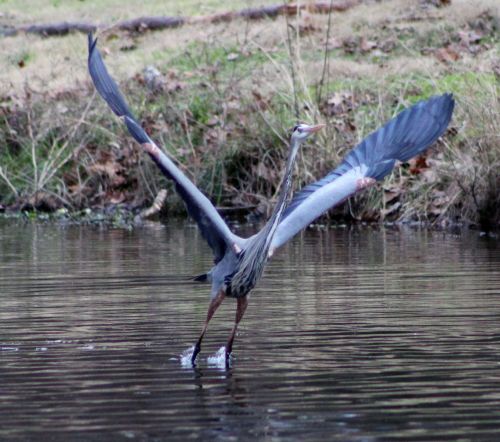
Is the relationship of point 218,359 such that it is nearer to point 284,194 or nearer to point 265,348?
point 265,348

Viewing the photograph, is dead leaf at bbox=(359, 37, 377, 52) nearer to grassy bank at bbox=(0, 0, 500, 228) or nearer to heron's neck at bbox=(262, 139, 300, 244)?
grassy bank at bbox=(0, 0, 500, 228)

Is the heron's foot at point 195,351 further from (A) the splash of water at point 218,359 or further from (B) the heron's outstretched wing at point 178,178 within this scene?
(B) the heron's outstretched wing at point 178,178

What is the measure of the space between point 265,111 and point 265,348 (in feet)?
38.5

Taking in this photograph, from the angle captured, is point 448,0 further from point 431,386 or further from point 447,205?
point 431,386

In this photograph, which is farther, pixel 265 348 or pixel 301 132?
pixel 265 348

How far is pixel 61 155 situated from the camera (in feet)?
72.9

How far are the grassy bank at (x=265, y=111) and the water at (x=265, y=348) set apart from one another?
11.1 ft

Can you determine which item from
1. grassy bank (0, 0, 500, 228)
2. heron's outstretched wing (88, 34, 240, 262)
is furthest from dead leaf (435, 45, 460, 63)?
heron's outstretched wing (88, 34, 240, 262)

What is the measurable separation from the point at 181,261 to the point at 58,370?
6.48 metres

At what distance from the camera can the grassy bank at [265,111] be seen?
19109mm

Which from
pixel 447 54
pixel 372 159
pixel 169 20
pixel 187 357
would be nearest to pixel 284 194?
pixel 187 357

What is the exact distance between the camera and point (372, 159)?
9969 millimetres

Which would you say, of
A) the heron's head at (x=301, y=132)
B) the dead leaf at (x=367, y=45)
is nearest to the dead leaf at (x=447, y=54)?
the dead leaf at (x=367, y=45)

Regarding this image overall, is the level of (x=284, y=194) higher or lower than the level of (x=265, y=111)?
lower
